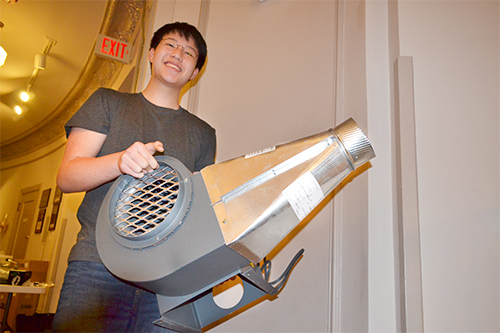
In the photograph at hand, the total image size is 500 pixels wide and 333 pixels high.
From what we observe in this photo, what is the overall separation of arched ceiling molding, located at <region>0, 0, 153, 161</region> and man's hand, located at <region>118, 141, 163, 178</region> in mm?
1382

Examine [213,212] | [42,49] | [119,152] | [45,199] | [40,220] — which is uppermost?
[42,49]

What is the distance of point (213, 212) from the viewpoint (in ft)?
1.89

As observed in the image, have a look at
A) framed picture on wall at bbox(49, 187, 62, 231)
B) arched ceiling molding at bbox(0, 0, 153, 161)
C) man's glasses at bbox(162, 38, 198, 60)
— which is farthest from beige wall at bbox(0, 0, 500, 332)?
framed picture on wall at bbox(49, 187, 62, 231)

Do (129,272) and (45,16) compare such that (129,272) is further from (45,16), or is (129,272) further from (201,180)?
(45,16)

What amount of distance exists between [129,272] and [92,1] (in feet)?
11.3

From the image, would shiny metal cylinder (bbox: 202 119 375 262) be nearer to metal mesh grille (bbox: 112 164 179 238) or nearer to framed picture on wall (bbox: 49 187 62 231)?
metal mesh grille (bbox: 112 164 179 238)

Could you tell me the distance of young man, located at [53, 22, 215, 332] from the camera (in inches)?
28.1

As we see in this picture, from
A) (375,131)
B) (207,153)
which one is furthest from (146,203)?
(375,131)

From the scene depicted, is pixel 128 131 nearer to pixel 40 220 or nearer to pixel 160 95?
pixel 160 95

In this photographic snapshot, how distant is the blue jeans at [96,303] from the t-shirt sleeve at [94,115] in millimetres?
298

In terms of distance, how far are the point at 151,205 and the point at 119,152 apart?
0.16m

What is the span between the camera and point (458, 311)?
1015mm

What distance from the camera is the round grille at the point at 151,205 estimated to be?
0.58m

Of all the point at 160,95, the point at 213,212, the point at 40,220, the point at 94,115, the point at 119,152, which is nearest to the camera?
the point at 213,212
